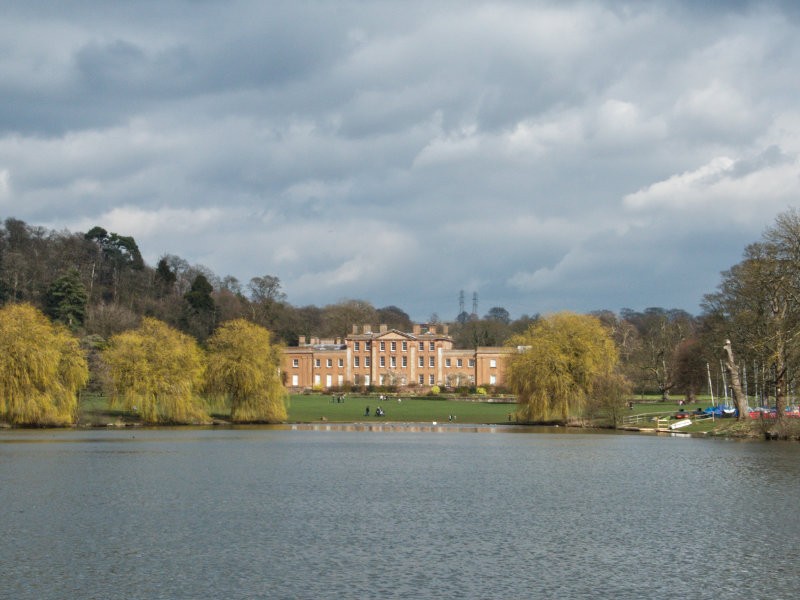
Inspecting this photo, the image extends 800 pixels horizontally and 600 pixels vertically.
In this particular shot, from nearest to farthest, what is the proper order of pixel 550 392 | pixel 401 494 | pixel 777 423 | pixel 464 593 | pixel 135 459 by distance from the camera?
1. pixel 464 593
2. pixel 401 494
3. pixel 135 459
4. pixel 777 423
5. pixel 550 392

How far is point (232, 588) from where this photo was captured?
1886 centimetres

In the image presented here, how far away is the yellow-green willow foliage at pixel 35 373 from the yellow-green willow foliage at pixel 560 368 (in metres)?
32.6

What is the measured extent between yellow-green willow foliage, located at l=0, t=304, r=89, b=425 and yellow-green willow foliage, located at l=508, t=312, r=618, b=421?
32.6 m

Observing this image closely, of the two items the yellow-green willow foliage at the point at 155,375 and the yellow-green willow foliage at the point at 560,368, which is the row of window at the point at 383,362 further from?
the yellow-green willow foliage at the point at 155,375

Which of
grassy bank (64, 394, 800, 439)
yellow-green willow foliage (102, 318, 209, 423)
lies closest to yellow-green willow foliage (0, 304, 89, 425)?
yellow-green willow foliage (102, 318, 209, 423)

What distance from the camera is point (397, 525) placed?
26000 millimetres

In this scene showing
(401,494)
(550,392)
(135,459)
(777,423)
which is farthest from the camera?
(550,392)

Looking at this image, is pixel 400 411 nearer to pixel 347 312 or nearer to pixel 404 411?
pixel 404 411

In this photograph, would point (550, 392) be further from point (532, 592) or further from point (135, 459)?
point (532, 592)

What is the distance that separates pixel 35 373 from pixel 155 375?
950 centimetres

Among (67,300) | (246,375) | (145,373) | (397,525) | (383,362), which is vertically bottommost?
(397,525)

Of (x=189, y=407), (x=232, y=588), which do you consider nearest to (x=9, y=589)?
(x=232, y=588)

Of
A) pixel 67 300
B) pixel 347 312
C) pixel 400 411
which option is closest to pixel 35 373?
pixel 400 411

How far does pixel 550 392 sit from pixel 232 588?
56.8 metres
